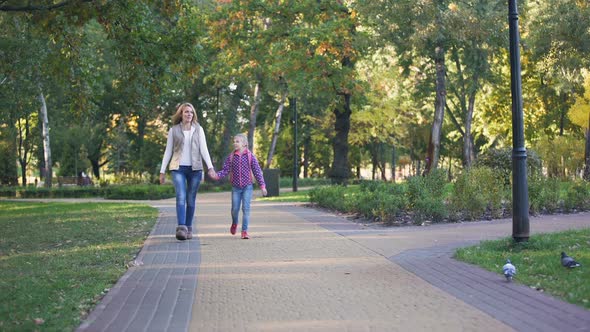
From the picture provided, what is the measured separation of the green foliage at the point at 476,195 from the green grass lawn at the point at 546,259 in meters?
3.51

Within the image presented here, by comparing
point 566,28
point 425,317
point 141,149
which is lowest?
point 425,317

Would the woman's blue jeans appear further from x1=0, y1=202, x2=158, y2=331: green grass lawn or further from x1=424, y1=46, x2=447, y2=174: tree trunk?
x1=424, y1=46, x2=447, y2=174: tree trunk

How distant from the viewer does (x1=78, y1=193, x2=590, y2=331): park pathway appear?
554 cm

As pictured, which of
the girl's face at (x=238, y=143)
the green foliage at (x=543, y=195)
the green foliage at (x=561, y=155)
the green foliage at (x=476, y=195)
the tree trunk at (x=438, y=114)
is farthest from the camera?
the green foliage at (x=561, y=155)

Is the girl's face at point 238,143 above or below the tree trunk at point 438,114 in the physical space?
below

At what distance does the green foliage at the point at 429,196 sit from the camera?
46.5 ft

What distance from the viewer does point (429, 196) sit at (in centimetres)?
1481

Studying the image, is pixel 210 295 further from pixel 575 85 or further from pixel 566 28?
pixel 575 85

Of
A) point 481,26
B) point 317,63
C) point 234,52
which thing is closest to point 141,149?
point 234,52

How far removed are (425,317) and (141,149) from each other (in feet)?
161

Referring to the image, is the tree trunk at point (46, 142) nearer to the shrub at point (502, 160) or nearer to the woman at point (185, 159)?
the shrub at point (502, 160)

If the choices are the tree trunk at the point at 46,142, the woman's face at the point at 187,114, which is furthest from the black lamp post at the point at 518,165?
the tree trunk at the point at 46,142

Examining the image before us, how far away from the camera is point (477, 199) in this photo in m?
14.5

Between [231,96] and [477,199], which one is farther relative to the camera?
[231,96]
